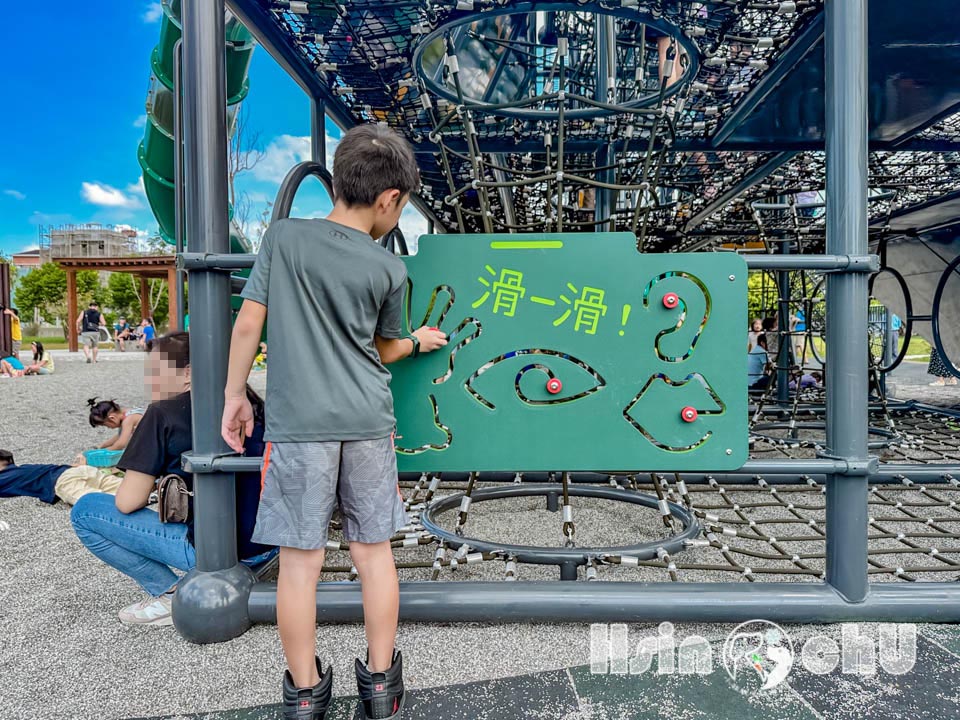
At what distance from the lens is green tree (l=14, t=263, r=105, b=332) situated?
47250 millimetres

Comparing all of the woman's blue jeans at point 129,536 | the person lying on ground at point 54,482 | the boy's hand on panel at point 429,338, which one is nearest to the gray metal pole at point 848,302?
the boy's hand on panel at point 429,338

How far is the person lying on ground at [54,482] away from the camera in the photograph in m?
3.38

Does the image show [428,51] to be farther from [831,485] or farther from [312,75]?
[831,485]

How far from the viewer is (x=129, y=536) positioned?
194 cm

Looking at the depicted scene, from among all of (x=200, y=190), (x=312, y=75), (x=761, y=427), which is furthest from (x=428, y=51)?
(x=761, y=427)

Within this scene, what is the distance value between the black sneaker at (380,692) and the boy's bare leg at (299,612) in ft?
0.34

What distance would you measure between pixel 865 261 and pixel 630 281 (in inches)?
25.3

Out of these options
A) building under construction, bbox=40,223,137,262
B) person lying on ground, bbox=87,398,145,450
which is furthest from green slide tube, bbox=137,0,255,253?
building under construction, bbox=40,223,137,262

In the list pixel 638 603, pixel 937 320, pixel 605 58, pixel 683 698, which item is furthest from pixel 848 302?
pixel 937 320

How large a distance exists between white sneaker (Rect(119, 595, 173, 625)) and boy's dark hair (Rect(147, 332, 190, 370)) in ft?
2.34

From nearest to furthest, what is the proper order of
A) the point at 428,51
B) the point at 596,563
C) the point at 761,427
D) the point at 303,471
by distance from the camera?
1. the point at 303,471
2. the point at 596,563
3. the point at 428,51
4. the point at 761,427

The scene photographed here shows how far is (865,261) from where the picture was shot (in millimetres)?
1825

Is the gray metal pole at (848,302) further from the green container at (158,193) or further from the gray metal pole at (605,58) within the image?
the green container at (158,193)

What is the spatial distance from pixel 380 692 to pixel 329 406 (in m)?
0.63
